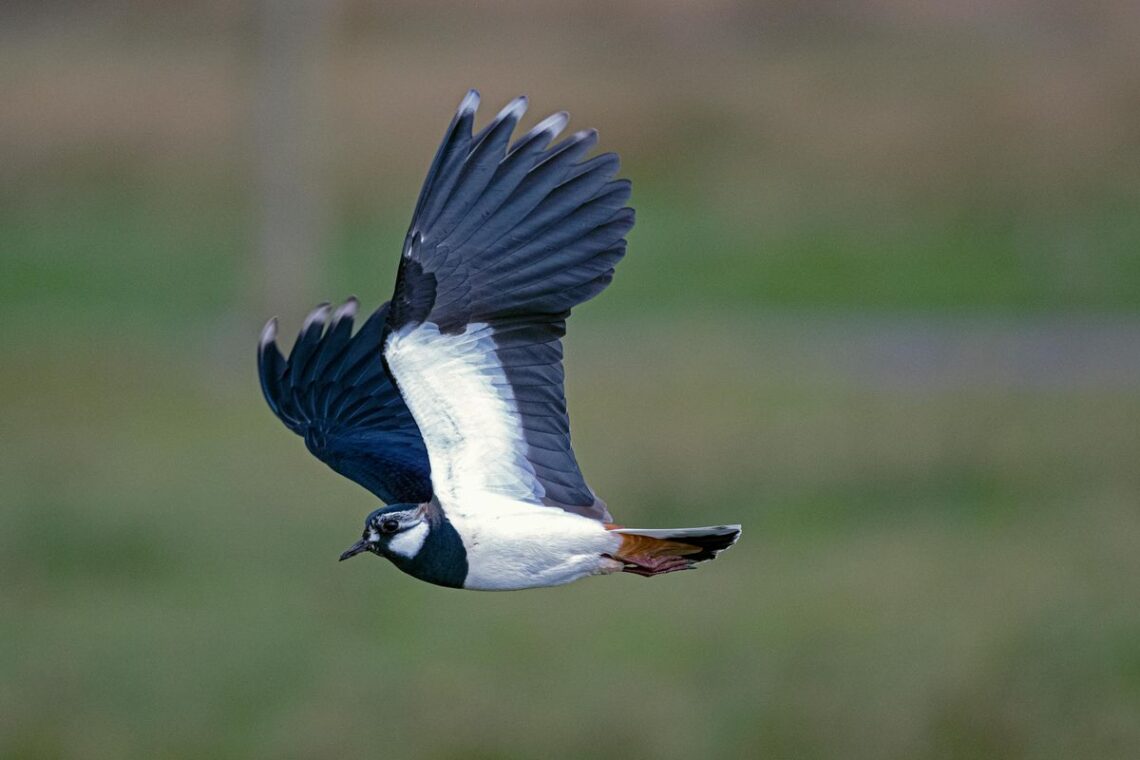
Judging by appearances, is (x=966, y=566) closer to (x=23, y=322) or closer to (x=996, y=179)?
(x=23, y=322)

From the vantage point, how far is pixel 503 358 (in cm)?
647

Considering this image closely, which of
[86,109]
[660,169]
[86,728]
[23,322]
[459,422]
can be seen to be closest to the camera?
[459,422]

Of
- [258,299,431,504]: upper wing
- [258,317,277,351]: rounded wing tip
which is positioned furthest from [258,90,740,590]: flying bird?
[258,317,277,351]: rounded wing tip

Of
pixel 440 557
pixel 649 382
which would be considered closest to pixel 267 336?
pixel 440 557

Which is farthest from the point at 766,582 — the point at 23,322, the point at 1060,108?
the point at 1060,108

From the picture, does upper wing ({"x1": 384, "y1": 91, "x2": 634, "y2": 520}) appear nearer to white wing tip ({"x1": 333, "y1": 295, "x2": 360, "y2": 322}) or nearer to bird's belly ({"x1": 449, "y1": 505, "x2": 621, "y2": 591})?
bird's belly ({"x1": 449, "y1": 505, "x2": 621, "y2": 591})

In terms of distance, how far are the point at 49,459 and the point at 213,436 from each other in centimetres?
158

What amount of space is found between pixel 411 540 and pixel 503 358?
59 centimetres

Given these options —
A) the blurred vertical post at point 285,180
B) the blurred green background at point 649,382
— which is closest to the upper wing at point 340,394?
the blurred green background at point 649,382

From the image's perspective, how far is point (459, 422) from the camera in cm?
632

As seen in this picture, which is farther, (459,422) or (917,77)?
(917,77)

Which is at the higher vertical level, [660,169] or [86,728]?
[660,169]

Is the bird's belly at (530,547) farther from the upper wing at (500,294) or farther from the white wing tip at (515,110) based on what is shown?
the white wing tip at (515,110)

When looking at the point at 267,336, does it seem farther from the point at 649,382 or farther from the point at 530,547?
the point at 649,382
